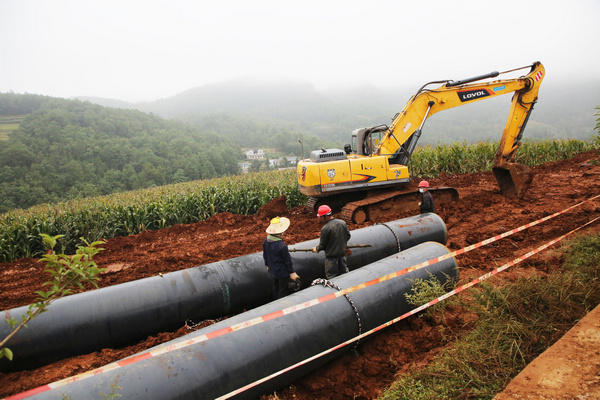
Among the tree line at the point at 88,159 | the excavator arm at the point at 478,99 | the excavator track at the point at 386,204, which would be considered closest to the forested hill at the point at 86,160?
the tree line at the point at 88,159

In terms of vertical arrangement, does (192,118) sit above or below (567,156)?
above

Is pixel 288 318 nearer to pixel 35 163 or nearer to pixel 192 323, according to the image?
pixel 192 323

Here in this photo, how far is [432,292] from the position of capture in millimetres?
5266

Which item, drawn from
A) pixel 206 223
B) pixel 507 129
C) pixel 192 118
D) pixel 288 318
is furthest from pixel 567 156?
pixel 192 118

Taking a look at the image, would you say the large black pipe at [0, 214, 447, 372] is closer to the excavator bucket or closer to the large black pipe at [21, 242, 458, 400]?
the large black pipe at [21, 242, 458, 400]

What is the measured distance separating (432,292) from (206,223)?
9861 millimetres

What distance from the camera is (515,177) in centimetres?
1210

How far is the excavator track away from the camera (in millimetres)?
11055

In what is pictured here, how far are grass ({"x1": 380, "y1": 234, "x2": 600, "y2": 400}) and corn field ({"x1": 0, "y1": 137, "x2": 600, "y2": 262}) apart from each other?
30.8 ft

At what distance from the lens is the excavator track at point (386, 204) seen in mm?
11055

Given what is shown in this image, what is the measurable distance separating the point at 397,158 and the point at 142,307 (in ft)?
30.7

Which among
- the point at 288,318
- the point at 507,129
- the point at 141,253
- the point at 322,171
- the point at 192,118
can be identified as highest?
the point at 192,118

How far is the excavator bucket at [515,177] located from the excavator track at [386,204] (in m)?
1.74

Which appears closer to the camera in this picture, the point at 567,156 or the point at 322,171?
the point at 322,171
